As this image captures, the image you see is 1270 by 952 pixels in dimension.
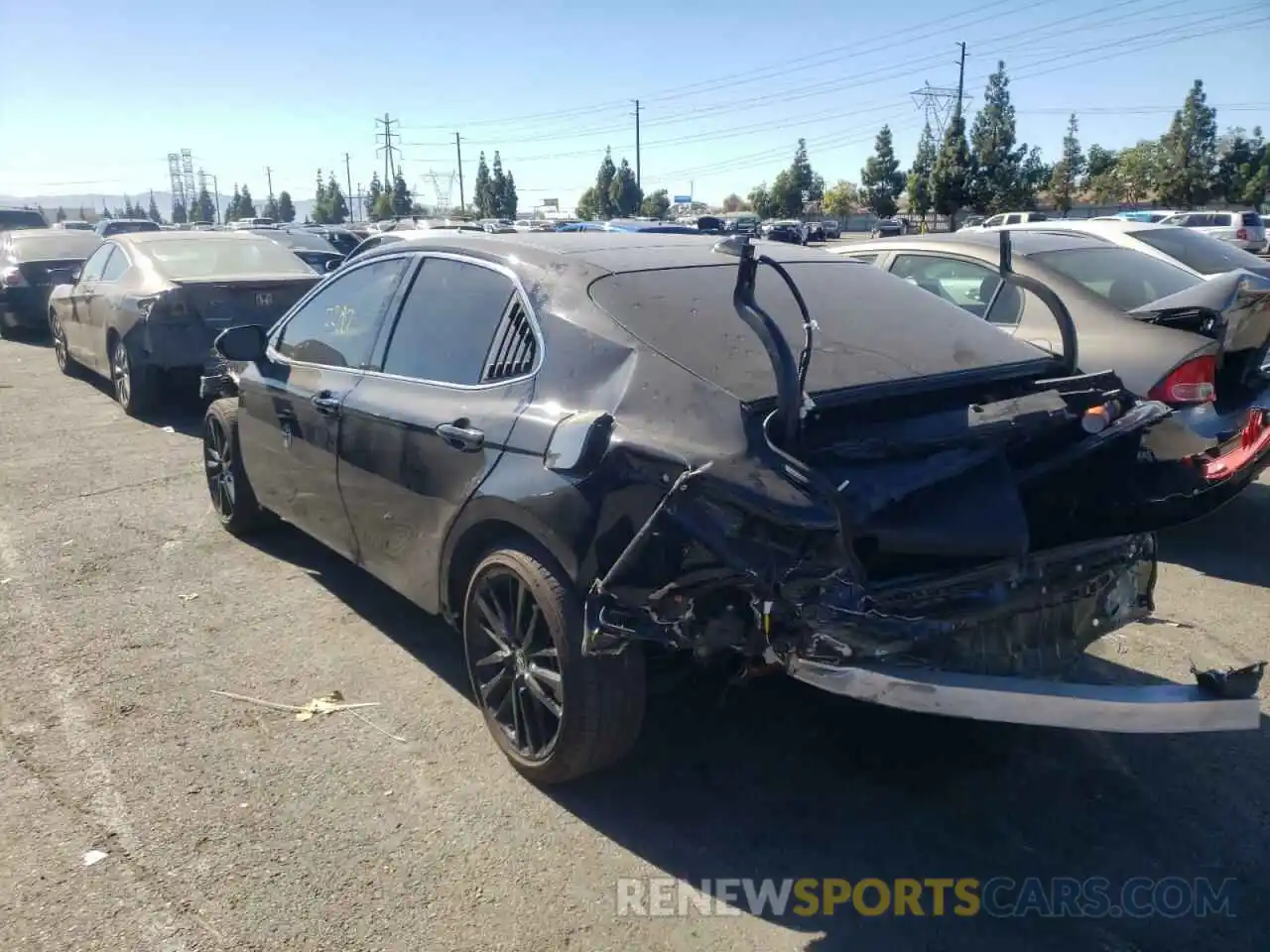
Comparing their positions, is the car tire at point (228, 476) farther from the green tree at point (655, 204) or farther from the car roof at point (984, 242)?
the green tree at point (655, 204)

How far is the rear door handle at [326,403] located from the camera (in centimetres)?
429

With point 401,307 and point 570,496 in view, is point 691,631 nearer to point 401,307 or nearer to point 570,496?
point 570,496

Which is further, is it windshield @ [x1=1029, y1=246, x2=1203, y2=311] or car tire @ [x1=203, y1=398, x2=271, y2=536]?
windshield @ [x1=1029, y1=246, x2=1203, y2=311]

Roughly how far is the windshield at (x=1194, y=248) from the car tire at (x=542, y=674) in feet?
20.4

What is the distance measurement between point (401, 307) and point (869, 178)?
2320 inches

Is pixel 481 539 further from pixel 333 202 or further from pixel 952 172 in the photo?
pixel 333 202

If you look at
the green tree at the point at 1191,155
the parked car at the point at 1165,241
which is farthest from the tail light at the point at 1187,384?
the green tree at the point at 1191,155

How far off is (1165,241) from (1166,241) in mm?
18

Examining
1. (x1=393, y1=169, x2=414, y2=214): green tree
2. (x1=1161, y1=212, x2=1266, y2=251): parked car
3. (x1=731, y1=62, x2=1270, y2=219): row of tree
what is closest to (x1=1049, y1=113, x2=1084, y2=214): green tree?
(x1=731, y1=62, x2=1270, y2=219): row of tree

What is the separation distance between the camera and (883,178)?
58406 mm

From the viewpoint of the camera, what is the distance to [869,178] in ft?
193

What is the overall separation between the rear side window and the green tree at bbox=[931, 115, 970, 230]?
47560mm

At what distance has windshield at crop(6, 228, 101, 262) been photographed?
14898 millimetres

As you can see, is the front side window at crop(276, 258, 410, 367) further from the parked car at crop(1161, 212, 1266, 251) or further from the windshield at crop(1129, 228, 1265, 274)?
the parked car at crop(1161, 212, 1266, 251)
